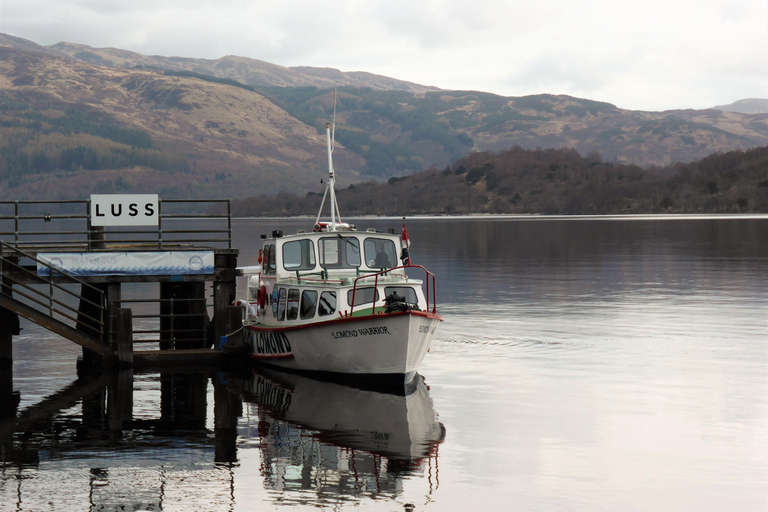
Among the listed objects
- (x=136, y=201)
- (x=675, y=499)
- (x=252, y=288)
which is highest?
(x=136, y=201)

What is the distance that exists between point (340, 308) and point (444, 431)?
19.7 ft

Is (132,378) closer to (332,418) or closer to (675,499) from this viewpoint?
(332,418)

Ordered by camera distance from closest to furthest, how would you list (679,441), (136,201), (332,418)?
1. (679,441)
2. (332,418)
3. (136,201)

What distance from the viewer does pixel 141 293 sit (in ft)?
187

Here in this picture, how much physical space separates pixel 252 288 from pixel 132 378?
701 centimetres

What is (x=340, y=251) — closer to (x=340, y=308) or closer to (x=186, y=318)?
(x=340, y=308)

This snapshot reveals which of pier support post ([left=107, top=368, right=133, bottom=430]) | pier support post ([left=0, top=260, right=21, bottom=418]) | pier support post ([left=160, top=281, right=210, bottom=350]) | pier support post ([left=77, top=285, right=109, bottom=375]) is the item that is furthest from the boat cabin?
pier support post ([left=0, top=260, right=21, bottom=418])

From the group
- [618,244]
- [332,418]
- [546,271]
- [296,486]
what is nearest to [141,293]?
[546,271]

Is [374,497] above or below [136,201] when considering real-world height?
below

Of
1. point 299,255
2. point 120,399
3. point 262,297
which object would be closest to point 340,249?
point 299,255

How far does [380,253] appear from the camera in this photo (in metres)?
28.8

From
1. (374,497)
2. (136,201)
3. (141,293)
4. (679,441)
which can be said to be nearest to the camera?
(374,497)

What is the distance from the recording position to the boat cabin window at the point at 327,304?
26.1 meters

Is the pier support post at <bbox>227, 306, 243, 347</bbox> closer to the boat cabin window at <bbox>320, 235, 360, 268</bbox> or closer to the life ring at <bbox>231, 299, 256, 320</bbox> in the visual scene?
the life ring at <bbox>231, 299, 256, 320</bbox>
